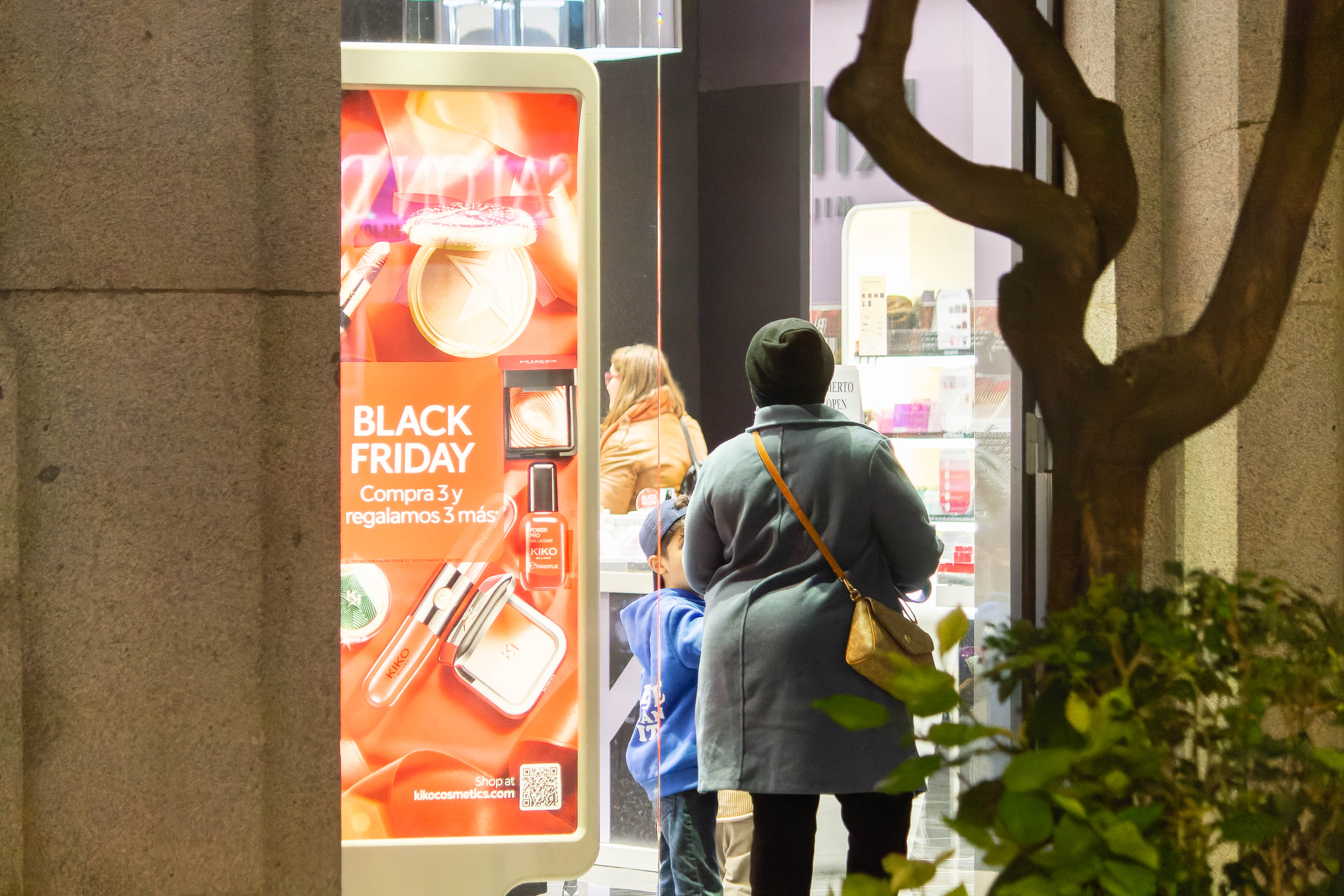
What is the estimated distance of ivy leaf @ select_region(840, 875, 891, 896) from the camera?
42.8 inches

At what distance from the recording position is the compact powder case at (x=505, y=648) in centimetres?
272

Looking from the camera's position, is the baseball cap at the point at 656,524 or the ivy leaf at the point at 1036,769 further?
the baseball cap at the point at 656,524

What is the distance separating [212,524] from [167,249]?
0.43 m

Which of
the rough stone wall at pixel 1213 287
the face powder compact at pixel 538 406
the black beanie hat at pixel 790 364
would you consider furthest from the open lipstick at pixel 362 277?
the rough stone wall at pixel 1213 287

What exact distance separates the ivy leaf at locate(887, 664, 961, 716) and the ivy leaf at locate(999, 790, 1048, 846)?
0.10 metres

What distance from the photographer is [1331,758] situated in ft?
4.29

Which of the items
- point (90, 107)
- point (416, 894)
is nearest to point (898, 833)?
point (416, 894)

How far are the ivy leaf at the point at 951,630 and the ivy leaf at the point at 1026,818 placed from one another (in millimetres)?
150

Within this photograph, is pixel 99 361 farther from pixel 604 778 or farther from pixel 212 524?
pixel 604 778

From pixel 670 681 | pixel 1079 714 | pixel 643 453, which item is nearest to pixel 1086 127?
pixel 1079 714

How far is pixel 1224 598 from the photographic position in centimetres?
149

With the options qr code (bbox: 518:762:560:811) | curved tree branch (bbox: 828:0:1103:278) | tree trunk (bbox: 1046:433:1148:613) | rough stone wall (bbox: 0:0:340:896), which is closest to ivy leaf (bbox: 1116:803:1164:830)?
tree trunk (bbox: 1046:433:1148:613)

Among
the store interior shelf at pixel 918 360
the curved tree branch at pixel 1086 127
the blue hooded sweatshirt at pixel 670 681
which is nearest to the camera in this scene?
the curved tree branch at pixel 1086 127

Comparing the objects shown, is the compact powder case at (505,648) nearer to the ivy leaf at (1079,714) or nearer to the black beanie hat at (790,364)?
the black beanie hat at (790,364)
